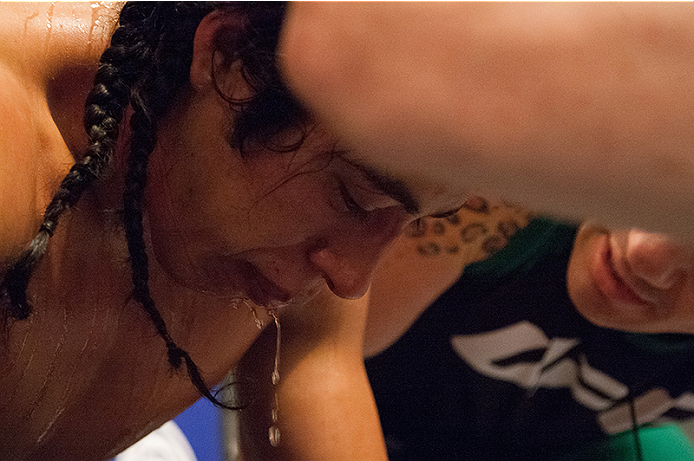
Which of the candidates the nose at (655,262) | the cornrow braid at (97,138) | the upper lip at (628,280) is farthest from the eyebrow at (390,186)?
the upper lip at (628,280)

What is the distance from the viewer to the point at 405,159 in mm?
202

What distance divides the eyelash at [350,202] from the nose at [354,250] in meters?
0.01

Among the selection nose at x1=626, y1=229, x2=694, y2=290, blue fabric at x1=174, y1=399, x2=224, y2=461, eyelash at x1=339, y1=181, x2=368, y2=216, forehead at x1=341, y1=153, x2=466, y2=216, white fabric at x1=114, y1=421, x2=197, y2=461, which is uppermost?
forehead at x1=341, y1=153, x2=466, y2=216

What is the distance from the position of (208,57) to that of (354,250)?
126 millimetres

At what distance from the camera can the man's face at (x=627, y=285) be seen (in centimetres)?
61

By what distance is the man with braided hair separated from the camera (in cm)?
34

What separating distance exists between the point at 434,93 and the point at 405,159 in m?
0.02

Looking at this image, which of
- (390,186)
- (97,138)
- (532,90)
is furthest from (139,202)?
(532,90)

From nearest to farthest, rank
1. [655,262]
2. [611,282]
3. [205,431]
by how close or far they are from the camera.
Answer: [655,262] → [611,282] → [205,431]

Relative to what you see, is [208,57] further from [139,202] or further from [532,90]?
[532,90]

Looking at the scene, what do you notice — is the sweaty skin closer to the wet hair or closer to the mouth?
the wet hair

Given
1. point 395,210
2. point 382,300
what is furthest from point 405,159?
point 382,300

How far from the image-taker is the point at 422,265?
71 centimetres

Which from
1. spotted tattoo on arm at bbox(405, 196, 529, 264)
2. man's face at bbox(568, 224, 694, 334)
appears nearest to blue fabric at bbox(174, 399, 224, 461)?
spotted tattoo on arm at bbox(405, 196, 529, 264)
